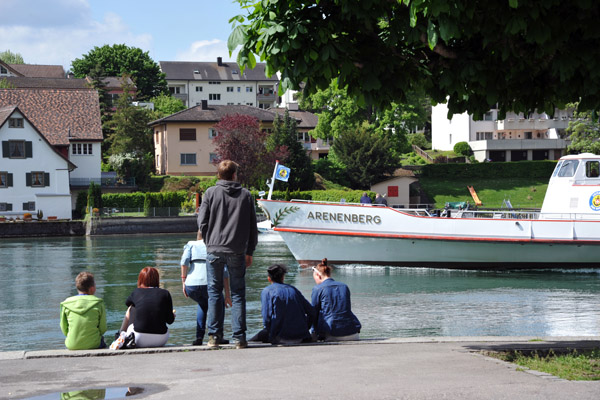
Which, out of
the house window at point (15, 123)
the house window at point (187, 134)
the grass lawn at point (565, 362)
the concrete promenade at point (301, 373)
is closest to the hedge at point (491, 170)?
the house window at point (187, 134)

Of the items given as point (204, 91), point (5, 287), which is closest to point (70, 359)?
point (5, 287)

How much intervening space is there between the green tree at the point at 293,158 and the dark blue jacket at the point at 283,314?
5898cm

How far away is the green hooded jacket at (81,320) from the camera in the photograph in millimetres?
9672

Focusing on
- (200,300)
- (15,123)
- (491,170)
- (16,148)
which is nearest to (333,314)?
(200,300)

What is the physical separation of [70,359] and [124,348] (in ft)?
2.71

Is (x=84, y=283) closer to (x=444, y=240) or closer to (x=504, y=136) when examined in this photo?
(x=444, y=240)

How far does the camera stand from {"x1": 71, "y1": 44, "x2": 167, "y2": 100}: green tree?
119m

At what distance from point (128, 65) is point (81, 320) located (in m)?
114

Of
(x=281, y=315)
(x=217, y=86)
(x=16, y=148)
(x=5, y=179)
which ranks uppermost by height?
(x=217, y=86)

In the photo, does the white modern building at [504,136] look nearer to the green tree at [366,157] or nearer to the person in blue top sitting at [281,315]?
the green tree at [366,157]

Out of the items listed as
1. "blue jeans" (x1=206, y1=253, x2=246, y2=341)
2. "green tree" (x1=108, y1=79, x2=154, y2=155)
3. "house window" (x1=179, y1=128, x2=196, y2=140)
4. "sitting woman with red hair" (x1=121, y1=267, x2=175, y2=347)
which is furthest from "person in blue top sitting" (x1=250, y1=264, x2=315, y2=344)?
"house window" (x1=179, y1=128, x2=196, y2=140)

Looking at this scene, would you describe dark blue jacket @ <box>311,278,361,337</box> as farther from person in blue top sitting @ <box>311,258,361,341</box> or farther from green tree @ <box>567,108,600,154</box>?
green tree @ <box>567,108,600,154</box>

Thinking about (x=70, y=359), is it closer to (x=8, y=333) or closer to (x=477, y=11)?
(x=477, y=11)

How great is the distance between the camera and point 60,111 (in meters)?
76.2
